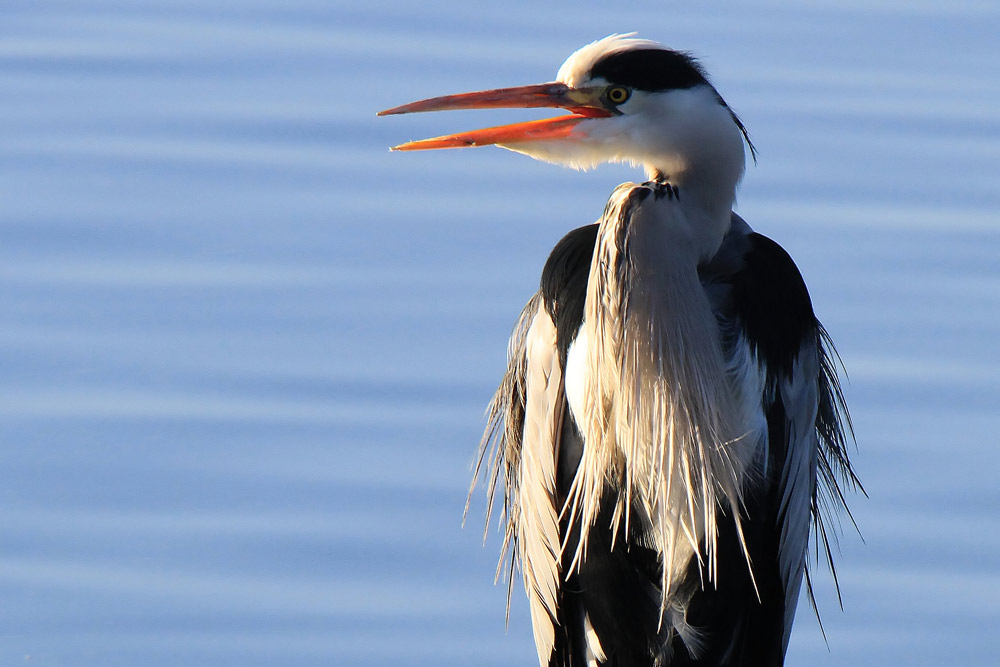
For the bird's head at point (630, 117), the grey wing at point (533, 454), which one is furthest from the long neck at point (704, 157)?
the grey wing at point (533, 454)

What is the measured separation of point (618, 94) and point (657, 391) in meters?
0.43

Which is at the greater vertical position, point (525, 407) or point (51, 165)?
point (51, 165)

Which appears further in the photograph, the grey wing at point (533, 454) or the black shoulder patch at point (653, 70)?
the grey wing at point (533, 454)

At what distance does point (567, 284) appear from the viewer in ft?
8.68

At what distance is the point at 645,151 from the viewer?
2.53m

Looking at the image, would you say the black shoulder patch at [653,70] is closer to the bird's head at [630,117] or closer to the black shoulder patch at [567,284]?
the bird's head at [630,117]

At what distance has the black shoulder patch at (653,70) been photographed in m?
2.50

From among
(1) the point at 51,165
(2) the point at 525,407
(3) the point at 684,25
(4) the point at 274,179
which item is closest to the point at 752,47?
(3) the point at 684,25

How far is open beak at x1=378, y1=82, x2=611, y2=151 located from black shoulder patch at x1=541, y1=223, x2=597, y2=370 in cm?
18

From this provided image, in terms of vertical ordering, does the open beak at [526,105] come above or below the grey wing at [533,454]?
above

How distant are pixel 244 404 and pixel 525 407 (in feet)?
3.46

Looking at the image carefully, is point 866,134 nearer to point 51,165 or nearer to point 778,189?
point 778,189

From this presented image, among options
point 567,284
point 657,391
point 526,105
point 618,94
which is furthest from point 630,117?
point 657,391

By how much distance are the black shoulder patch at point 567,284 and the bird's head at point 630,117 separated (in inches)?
4.9
